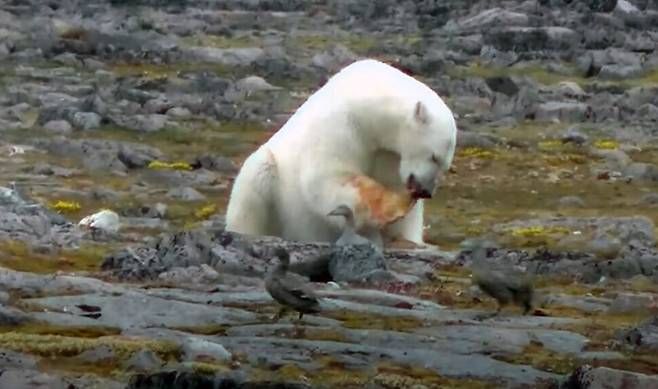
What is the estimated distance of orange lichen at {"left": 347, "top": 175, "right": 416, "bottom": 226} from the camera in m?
18.4

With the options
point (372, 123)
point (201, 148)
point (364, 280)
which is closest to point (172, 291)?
point (364, 280)

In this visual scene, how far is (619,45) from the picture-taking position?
168 feet

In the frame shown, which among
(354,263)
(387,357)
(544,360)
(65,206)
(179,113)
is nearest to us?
(387,357)

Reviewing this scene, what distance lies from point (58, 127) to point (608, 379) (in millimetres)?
23570

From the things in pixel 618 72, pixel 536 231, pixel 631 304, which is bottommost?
pixel 618 72

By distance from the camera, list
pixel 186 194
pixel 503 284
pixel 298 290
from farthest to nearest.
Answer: pixel 186 194
pixel 503 284
pixel 298 290

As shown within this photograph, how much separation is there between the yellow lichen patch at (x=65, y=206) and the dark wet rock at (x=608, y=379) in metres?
12.5

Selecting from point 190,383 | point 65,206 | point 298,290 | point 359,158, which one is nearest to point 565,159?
point 65,206

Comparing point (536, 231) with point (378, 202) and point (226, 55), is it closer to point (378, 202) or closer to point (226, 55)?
point (378, 202)

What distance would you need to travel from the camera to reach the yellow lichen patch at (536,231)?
22.2 meters

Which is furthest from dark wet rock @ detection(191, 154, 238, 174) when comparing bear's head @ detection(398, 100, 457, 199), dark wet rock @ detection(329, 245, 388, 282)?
dark wet rock @ detection(329, 245, 388, 282)

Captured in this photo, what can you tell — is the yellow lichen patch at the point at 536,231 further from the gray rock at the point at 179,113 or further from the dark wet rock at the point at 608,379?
the gray rock at the point at 179,113

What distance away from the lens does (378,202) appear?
728 inches

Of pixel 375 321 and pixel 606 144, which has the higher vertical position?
pixel 375 321
